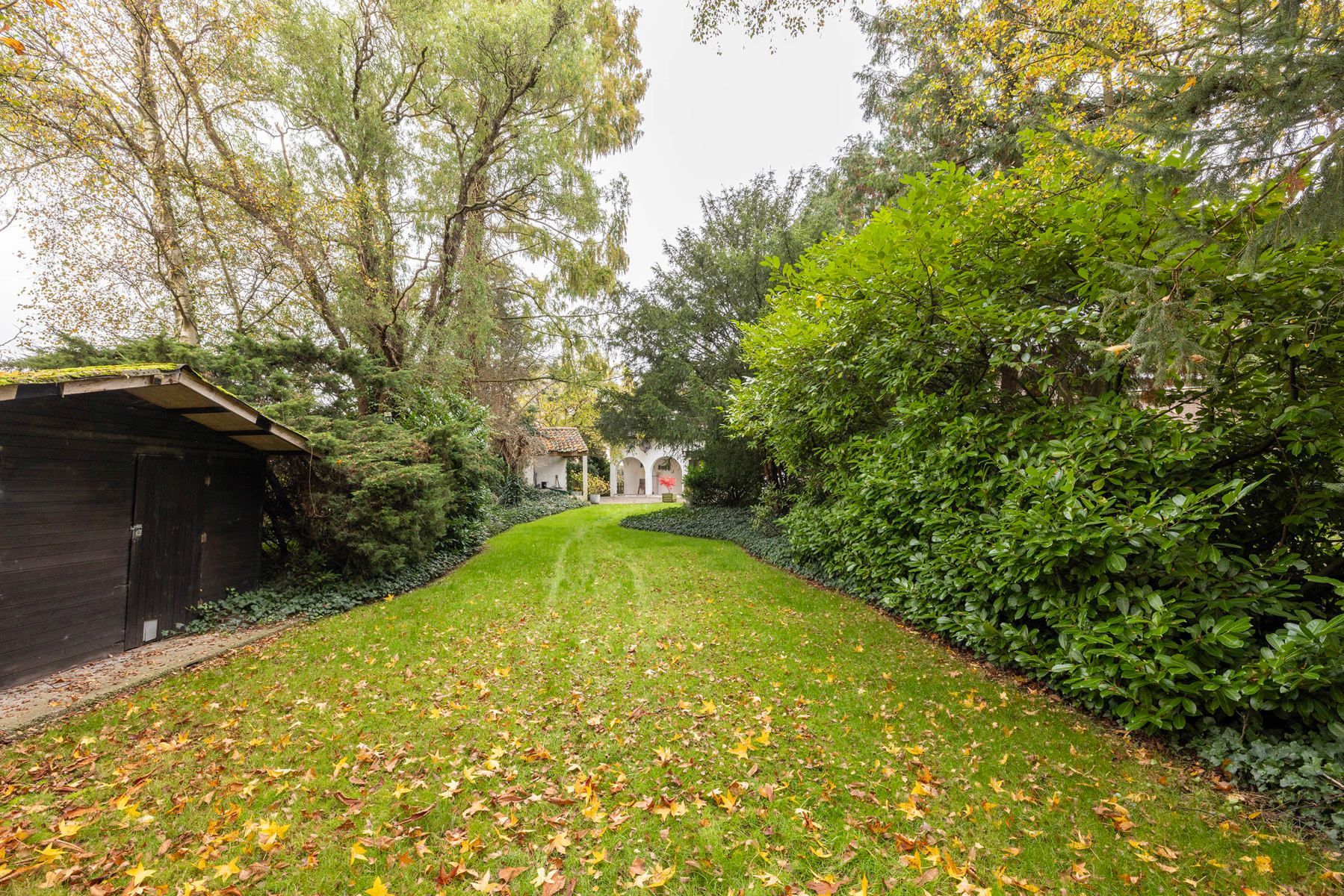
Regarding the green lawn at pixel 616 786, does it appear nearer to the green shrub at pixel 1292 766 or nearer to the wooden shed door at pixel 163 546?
the green shrub at pixel 1292 766

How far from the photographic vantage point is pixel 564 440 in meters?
26.2

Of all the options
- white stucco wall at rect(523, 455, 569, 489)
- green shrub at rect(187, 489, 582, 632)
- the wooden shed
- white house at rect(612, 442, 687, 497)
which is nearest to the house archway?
white house at rect(612, 442, 687, 497)

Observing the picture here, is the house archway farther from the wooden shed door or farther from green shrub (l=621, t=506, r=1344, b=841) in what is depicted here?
green shrub (l=621, t=506, r=1344, b=841)

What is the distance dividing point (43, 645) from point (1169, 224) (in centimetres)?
987

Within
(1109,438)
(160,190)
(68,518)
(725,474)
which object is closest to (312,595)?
(68,518)

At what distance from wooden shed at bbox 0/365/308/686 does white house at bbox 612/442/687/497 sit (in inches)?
809

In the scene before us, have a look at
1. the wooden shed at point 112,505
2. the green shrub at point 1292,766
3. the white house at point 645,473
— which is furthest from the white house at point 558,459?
the green shrub at point 1292,766

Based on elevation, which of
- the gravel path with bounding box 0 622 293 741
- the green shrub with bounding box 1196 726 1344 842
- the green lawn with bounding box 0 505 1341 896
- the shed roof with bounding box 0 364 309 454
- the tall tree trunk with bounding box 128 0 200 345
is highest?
the tall tree trunk with bounding box 128 0 200 345

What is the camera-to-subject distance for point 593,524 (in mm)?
16375

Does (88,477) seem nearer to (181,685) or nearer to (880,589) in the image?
(181,685)

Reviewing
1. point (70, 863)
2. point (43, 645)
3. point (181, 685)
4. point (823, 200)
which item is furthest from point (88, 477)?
point (823, 200)

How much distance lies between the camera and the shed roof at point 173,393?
159 inches

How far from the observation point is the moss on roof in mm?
3994

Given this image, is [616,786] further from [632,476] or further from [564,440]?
[632,476]
